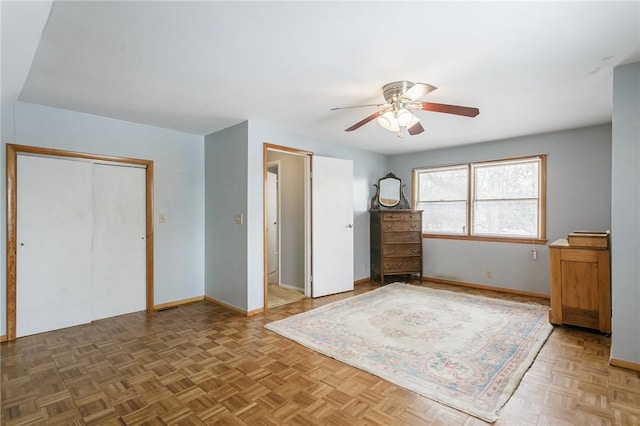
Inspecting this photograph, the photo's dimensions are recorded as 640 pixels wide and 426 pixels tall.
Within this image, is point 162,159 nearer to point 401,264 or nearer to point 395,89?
point 395,89

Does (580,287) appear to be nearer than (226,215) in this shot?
Yes

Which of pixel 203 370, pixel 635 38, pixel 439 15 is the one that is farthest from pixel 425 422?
pixel 635 38

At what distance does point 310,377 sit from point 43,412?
167 centimetres

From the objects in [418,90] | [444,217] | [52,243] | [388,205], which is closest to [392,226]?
[388,205]

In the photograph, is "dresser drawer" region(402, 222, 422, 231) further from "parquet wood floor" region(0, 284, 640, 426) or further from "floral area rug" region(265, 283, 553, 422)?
"parquet wood floor" region(0, 284, 640, 426)

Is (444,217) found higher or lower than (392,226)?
higher

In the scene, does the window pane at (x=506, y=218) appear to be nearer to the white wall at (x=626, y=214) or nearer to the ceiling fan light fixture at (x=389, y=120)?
the white wall at (x=626, y=214)

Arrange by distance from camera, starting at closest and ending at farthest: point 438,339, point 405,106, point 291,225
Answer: point 405,106 → point 438,339 → point 291,225

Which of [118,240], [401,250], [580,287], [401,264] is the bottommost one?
[401,264]

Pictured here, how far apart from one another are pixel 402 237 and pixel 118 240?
411 cm

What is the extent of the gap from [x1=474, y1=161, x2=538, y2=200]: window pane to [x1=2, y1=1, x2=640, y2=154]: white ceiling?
1211 millimetres

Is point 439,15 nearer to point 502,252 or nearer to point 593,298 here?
point 593,298

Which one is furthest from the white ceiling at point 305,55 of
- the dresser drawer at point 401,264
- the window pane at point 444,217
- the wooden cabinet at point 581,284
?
the dresser drawer at point 401,264

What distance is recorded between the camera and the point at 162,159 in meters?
4.03
